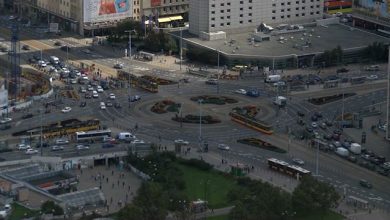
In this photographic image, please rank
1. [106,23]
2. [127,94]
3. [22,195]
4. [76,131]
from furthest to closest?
[106,23] < [127,94] < [76,131] < [22,195]

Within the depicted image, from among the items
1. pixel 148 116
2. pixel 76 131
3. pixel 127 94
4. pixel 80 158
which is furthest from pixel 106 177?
pixel 127 94

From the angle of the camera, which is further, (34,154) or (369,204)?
(34,154)

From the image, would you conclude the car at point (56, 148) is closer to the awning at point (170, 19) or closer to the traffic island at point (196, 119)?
the traffic island at point (196, 119)

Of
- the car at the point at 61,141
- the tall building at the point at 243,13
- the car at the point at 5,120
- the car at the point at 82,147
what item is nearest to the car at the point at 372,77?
the tall building at the point at 243,13

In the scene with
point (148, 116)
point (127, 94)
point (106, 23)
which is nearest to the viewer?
point (148, 116)

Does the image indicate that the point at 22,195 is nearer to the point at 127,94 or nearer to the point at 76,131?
the point at 76,131

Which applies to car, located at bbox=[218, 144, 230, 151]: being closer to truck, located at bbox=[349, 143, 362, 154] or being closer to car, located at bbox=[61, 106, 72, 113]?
truck, located at bbox=[349, 143, 362, 154]
